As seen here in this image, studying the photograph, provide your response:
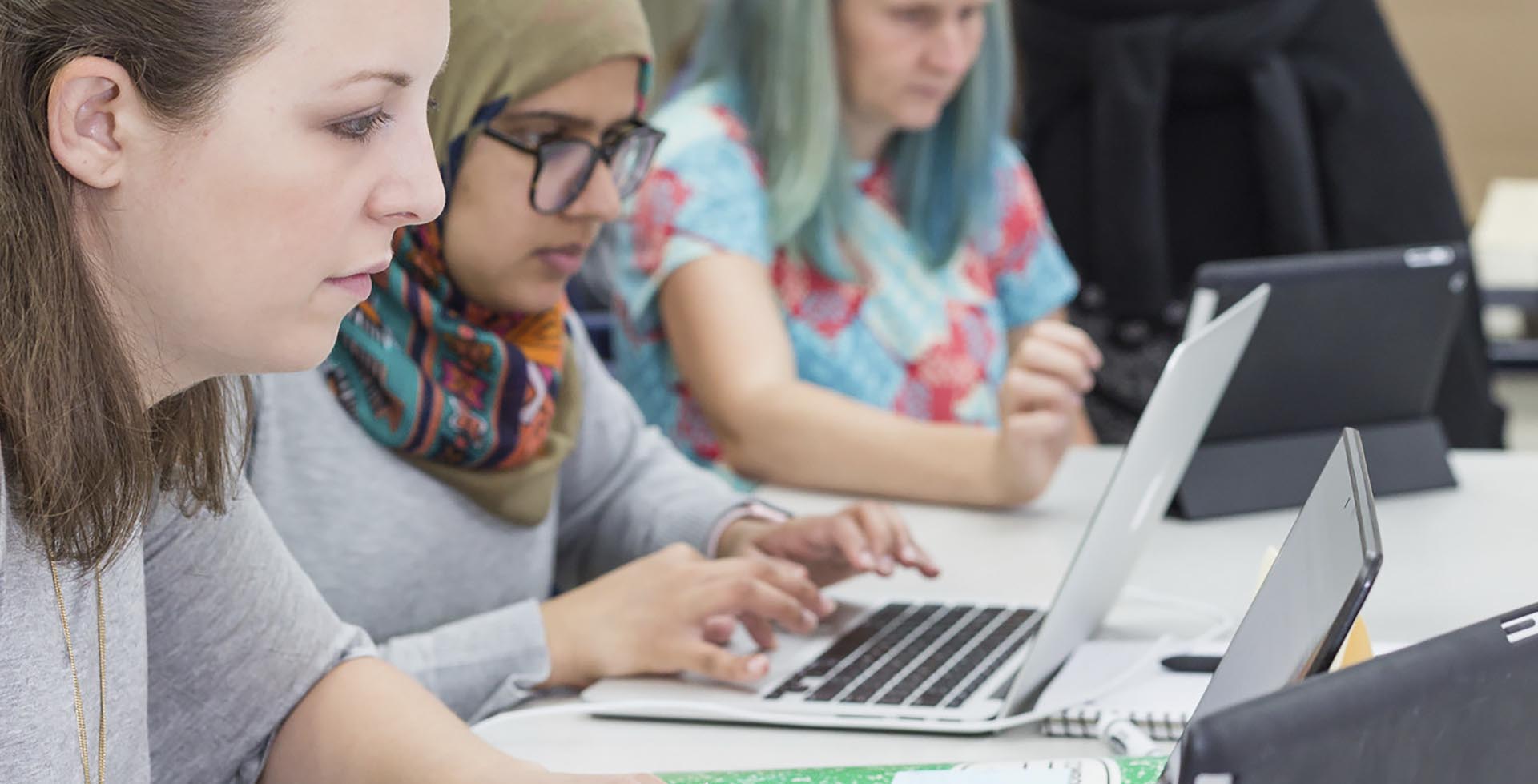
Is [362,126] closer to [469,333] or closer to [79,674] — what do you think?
[79,674]

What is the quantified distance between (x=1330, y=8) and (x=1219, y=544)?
3.67 ft

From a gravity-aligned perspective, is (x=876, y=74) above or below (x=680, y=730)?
above

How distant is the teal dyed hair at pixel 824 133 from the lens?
1747 millimetres

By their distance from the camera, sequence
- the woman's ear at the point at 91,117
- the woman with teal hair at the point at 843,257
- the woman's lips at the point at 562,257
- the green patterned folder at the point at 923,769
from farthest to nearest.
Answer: the woman with teal hair at the point at 843,257
the woman's lips at the point at 562,257
the green patterned folder at the point at 923,769
the woman's ear at the point at 91,117

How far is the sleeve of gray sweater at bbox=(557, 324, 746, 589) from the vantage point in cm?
141

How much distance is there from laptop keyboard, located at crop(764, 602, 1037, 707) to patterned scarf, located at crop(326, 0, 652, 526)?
296mm

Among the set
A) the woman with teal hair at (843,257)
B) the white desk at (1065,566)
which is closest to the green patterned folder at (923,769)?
the white desk at (1065,566)

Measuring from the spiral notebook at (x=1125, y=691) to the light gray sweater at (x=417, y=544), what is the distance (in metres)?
0.34

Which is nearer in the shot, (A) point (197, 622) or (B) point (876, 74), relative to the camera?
(A) point (197, 622)

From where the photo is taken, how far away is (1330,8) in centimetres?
220

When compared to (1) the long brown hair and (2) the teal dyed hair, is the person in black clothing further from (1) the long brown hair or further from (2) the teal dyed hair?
(1) the long brown hair

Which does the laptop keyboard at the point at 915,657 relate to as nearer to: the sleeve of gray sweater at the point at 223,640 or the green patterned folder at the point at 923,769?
the green patterned folder at the point at 923,769

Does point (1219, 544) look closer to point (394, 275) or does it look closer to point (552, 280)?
point (552, 280)

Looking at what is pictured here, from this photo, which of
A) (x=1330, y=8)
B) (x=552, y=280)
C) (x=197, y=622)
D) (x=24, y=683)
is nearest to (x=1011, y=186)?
(x=1330, y=8)
